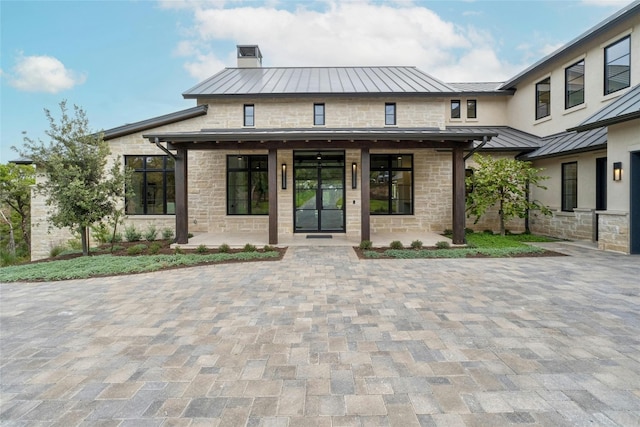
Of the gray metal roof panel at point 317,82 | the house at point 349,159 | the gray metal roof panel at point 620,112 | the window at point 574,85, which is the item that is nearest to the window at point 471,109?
the house at point 349,159

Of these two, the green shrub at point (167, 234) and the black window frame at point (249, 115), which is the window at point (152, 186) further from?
the black window frame at point (249, 115)

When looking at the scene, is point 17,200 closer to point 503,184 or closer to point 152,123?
point 152,123

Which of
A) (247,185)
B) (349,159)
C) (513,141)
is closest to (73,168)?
(247,185)

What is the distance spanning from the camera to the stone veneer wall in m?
8.12

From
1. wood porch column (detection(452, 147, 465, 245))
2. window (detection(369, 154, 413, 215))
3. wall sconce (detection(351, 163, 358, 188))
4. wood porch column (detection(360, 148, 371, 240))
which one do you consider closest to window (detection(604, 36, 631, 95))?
wood porch column (detection(452, 147, 465, 245))

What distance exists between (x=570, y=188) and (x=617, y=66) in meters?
4.07

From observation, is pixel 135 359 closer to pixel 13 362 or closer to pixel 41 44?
pixel 13 362

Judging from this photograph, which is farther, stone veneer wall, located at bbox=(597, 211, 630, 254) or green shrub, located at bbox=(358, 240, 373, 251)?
green shrub, located at bbox=(358, 240, 373, 251)

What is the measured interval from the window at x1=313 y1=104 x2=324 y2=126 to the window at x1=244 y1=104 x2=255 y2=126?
2.53m

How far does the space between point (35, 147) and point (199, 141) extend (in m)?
3.99

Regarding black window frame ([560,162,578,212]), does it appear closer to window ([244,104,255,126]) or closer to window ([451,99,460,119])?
window ([451,99,460,119])

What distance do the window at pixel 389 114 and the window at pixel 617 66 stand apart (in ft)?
22.6

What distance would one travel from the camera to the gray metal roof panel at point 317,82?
12.6 m

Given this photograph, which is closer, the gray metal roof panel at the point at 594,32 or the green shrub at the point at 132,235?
the gray metal roof panel at the point at 594,32
